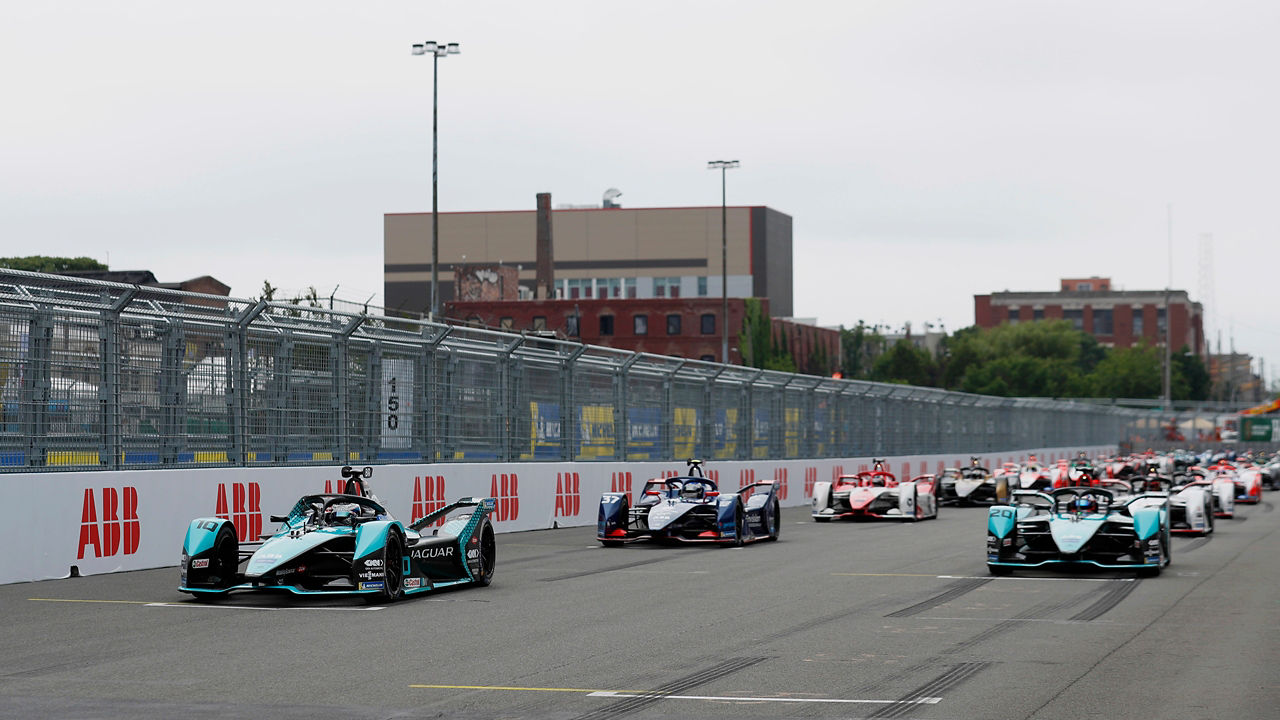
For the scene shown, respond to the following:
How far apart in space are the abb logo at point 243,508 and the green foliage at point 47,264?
3.13m

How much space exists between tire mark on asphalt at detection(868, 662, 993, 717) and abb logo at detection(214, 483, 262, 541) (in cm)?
983

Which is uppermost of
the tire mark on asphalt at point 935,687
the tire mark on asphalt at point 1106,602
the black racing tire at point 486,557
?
the black racing tire at point 486,557

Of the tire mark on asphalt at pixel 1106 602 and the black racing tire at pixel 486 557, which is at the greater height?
the black racing tire at pixel 486 557

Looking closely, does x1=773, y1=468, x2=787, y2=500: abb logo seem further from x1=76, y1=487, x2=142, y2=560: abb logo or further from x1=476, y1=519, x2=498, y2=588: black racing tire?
x1=76, y1=487, x2=142, y2=560: abb logo

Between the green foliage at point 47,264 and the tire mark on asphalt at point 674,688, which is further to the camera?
the green foliage at point 47,264

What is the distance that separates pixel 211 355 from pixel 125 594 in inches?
181

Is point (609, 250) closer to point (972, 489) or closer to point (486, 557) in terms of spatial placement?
point (972, 489)

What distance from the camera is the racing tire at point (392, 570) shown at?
1290 centimetres

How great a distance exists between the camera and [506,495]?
23.3m

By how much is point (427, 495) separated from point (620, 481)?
6.71 meters

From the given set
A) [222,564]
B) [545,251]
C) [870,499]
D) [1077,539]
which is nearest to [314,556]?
[222,564]

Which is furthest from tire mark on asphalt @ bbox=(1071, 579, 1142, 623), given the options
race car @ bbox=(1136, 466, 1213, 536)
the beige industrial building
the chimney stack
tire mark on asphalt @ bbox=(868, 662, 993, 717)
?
the beige industrial building

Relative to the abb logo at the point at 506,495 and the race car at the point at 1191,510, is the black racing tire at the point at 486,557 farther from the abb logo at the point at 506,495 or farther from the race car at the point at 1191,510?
the race car at the point at 1191,510

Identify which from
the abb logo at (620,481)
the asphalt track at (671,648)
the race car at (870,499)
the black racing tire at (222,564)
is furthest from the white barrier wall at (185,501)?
the race car at (870,499)
